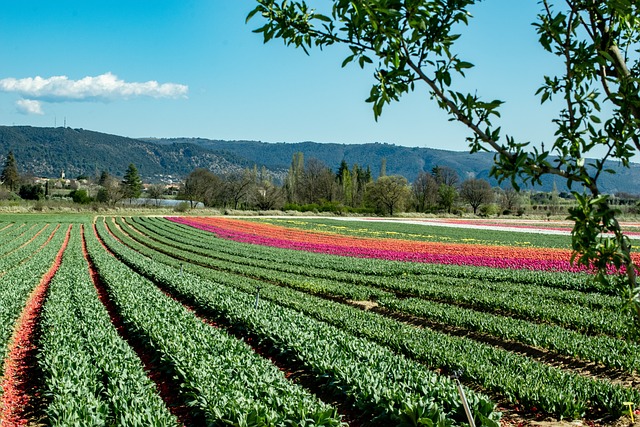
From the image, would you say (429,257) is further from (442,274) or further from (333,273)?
(333,273)

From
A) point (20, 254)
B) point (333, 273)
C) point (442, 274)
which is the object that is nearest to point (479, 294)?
point (442, 274)

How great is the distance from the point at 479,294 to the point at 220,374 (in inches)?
421

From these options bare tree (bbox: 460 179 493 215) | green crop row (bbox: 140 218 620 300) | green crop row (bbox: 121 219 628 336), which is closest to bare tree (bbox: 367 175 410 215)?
bare tree (bbox: 460 179 493 215)

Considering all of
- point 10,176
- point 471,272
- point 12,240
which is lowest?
point 12,240

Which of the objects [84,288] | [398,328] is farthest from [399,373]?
[84,288]

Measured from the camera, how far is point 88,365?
8859mm

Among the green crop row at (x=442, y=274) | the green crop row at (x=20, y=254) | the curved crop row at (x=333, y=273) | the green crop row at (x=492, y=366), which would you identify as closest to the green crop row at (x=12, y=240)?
the green crop row at (x=20, y=254)

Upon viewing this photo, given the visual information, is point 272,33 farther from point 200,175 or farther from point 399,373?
point 200,175

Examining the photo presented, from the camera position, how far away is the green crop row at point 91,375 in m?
6.77

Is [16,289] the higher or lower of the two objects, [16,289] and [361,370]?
the lower

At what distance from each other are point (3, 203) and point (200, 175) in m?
38.7

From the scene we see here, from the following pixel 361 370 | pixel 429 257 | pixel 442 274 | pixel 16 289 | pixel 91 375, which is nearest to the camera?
pixel 361 370

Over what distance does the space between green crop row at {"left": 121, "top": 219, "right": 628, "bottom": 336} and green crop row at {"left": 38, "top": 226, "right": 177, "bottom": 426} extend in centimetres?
815

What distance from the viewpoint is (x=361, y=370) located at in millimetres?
8289
